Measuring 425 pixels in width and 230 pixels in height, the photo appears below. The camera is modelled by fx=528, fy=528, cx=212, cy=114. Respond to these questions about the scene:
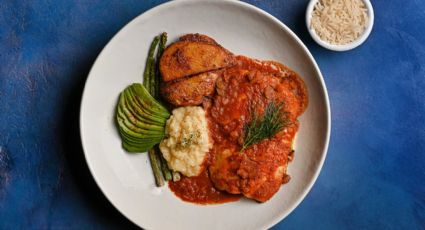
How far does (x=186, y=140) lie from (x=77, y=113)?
132 centimetres

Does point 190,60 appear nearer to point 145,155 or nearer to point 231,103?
point 231,103

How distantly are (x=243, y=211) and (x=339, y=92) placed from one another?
1.69 m

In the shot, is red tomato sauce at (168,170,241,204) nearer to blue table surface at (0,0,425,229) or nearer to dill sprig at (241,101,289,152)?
dill sprig at (241,101,289,152)

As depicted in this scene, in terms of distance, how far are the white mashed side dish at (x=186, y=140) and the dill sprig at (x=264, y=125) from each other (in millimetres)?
455

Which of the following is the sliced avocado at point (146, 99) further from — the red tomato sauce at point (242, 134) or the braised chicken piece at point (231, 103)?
the red tomato sauce at point (242, 134)

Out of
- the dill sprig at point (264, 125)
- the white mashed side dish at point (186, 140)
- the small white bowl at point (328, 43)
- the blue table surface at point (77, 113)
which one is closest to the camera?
the dill sprig at point (264, 125)

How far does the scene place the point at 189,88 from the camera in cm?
538

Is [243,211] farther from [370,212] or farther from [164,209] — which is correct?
[370,212]

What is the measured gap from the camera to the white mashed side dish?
214 inches

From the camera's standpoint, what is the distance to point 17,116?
581cm

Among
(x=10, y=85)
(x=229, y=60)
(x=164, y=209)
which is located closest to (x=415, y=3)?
(x=229, y=60)

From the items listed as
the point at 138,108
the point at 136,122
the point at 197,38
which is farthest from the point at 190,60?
the point at 136,122

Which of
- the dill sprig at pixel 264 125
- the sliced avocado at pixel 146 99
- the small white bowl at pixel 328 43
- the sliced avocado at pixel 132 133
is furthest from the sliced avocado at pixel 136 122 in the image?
the small white bowl at pixel 328 43

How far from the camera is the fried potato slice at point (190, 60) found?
5363 mm
